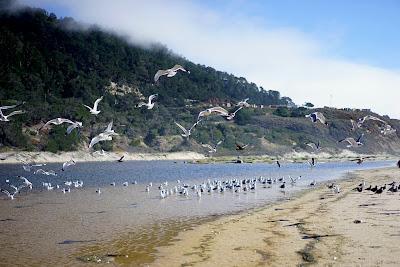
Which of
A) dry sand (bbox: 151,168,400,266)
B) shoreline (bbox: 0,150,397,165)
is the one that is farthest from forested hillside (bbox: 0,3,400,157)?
dry sand (bbox: 151,168,400,266)

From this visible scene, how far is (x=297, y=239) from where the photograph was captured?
16.8 metres

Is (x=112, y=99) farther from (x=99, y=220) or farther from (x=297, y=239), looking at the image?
(x=297, y=239)

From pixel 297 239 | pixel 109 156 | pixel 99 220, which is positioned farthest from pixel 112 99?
pixel 297 239

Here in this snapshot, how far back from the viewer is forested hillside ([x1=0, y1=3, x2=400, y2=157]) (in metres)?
112

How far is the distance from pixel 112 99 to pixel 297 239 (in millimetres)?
127210

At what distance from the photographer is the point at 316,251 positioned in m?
14.7

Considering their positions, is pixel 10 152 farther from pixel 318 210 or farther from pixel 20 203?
A: pixel 318 210

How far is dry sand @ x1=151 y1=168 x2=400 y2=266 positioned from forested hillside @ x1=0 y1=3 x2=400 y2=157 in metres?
79.5

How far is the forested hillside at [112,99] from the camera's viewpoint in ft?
366

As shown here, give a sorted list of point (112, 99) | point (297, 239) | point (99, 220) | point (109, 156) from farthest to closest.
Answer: point (112, 99) → point (109, 156) → point (99, 220) → point (297, 239)

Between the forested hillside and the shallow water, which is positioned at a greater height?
the forested hillside

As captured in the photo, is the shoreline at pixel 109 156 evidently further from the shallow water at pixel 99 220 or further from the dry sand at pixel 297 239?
the dry sand at pixel 297 239

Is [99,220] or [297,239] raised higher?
[297,239]

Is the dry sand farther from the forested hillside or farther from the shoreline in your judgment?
the forested hillside
